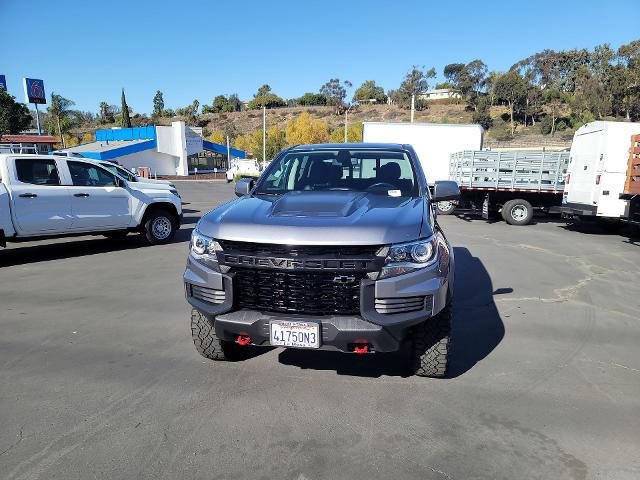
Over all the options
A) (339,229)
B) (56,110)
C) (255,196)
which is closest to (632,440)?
(339,229)

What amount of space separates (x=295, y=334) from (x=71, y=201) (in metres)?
6.94

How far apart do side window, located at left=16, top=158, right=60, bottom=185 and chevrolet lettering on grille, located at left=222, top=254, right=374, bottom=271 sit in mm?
6587

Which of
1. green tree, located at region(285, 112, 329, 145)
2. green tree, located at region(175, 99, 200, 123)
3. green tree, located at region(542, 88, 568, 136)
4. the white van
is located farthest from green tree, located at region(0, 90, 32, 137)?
green tree, located at region(175, 99, 200, 123)

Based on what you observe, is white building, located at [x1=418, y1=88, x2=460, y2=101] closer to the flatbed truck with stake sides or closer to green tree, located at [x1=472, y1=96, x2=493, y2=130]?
green tree, located at [x1=472, y1=96, x2=493, y2=130]

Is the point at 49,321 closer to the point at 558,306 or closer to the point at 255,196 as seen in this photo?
the point at 255,196

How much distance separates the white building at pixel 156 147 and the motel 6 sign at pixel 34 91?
6.43 m

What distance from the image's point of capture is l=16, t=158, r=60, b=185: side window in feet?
24.9

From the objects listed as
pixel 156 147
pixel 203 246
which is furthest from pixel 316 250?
pixel 156 147

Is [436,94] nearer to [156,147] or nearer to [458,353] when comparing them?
[156,147]

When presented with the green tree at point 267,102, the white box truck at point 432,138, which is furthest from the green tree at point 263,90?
the white box truck at point 432,138

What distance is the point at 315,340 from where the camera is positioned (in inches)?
115

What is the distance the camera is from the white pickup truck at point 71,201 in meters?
7.50

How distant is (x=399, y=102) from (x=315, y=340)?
109738 mm

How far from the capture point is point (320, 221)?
9.77ft
